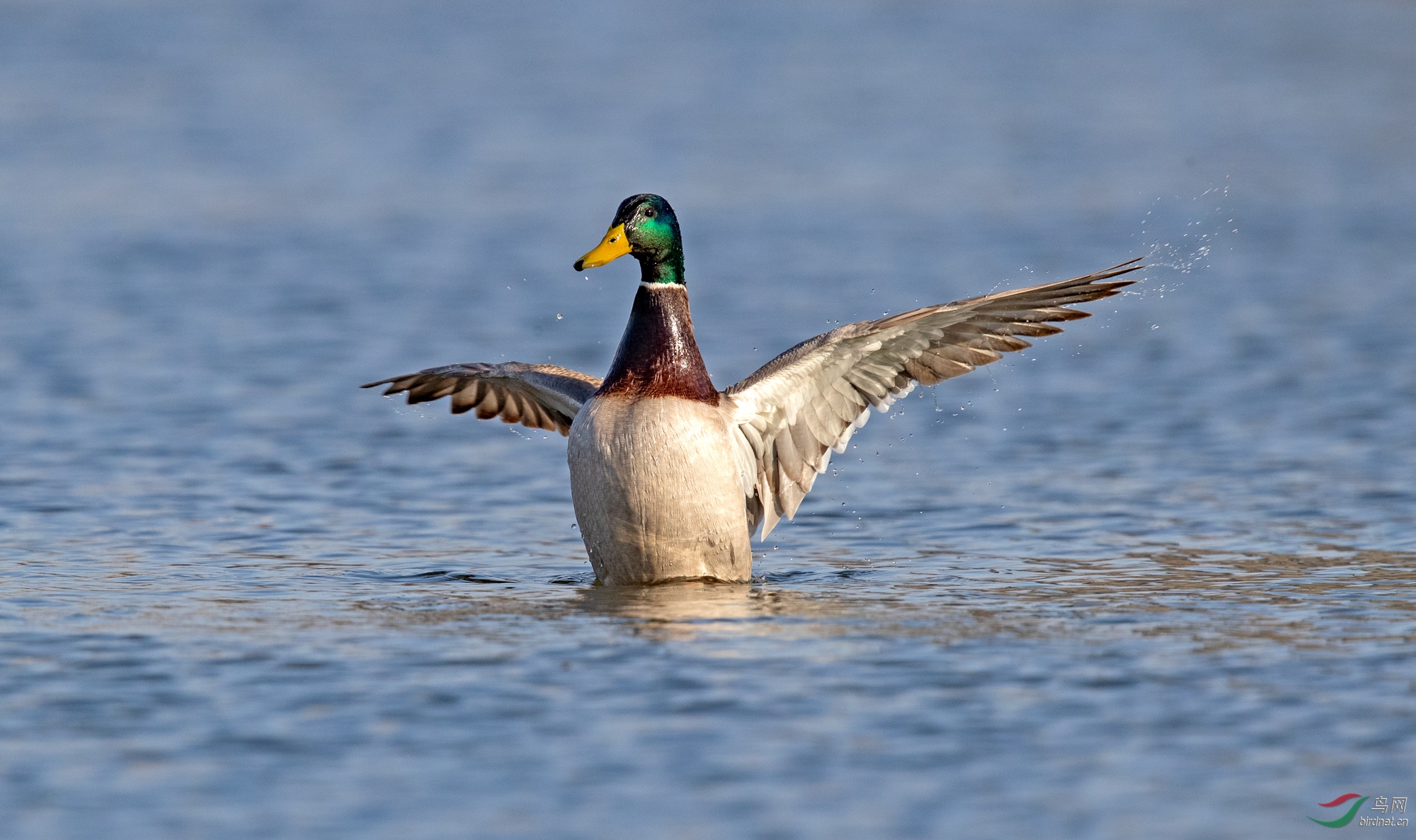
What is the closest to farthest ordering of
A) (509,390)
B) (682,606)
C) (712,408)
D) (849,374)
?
(682,606)
(712,408)
(849,374)
(509,390)

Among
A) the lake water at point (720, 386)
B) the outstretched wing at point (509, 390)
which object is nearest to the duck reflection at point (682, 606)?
the lake water at point (720, 386)

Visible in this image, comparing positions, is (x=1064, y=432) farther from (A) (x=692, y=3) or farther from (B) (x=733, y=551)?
(A) (x=692, y=3)

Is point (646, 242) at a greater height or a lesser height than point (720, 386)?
greater

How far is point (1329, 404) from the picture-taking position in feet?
45.9

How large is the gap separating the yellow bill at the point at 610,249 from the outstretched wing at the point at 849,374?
2.81 ft

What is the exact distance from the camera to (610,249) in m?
9.48

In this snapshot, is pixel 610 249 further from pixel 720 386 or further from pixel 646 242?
pixel 720 386

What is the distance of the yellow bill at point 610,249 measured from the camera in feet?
30.9

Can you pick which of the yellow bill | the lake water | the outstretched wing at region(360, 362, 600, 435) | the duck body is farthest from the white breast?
the outstretched wing at region(360, 362, 600, 435)

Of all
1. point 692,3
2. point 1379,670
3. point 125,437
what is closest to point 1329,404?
point 1379,670

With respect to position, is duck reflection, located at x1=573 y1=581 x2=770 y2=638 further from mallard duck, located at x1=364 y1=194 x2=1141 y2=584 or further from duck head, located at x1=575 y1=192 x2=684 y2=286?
duck head, located at x1=575 y1=192 x2=684 y2=286

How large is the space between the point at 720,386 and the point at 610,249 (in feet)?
17.9

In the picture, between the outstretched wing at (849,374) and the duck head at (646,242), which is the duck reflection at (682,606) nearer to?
the outstretched wing at (849,374)

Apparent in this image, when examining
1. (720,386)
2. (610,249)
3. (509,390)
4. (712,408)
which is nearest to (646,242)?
(610,249)
